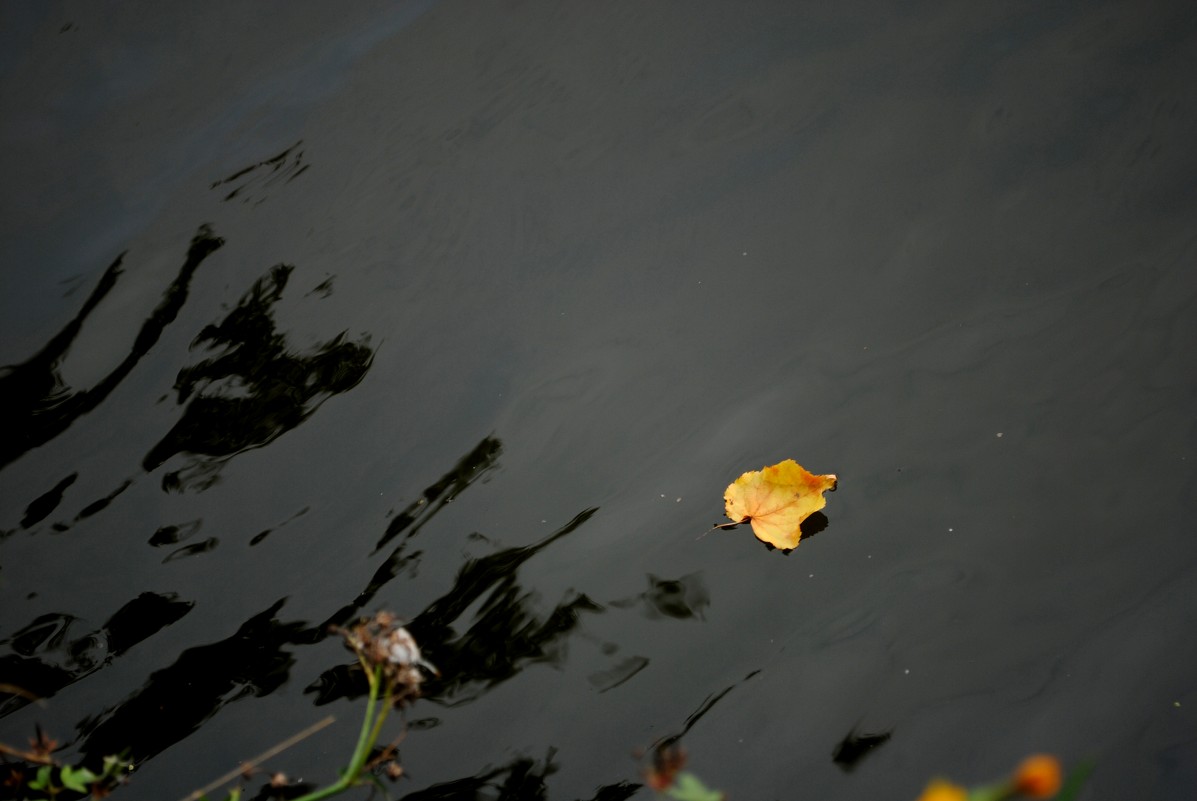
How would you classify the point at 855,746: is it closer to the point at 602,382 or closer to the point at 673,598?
the point at 673,598

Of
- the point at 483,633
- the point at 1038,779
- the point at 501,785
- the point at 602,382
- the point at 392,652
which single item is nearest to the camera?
the point at 1038,779

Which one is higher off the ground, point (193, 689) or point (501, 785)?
point (193, 689)

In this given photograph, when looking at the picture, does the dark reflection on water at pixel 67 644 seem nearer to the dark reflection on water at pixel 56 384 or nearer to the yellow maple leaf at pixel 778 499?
the dark reflection on water at pixel 56 384

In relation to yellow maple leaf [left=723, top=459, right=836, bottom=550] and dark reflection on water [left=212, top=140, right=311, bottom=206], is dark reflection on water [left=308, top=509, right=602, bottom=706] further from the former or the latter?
dark reflection on water [left=212, top=140, right=311, bottom=206]

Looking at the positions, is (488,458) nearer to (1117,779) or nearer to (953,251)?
(953,251)

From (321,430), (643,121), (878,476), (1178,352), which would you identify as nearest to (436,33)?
(643,121)

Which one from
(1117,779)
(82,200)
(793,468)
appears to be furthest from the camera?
(82,200)

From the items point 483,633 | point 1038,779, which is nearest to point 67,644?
point 483,633
